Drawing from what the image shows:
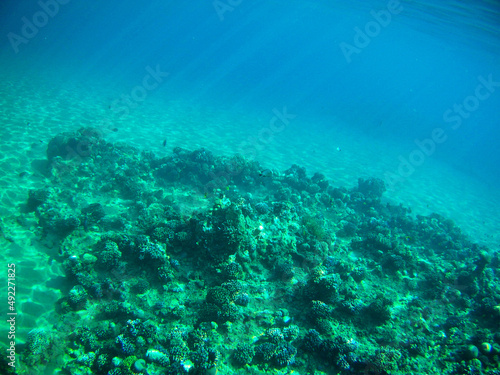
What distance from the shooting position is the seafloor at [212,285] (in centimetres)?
671

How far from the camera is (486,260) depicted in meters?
12.2

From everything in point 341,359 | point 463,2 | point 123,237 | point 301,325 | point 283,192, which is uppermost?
point 463,2

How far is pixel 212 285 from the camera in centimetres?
858

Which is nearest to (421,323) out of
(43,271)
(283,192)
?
(283,192)

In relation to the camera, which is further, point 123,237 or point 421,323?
point 123,237

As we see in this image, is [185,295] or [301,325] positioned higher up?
[301,325]

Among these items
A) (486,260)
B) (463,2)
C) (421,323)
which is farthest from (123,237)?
(463,2)

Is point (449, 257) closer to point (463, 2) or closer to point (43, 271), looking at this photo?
point (43, 271)

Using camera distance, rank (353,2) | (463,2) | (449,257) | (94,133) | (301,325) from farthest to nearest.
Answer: (353,2), (463,2), (94,133), (449,257), (301,325)

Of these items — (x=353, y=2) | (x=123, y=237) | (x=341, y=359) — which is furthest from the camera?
Result: (x=353, y=2)

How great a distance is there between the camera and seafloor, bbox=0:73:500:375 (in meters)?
6.71

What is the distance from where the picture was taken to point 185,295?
826 centimetres

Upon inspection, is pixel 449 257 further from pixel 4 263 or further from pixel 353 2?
pixel 353 2

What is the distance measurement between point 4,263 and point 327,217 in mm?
15615
